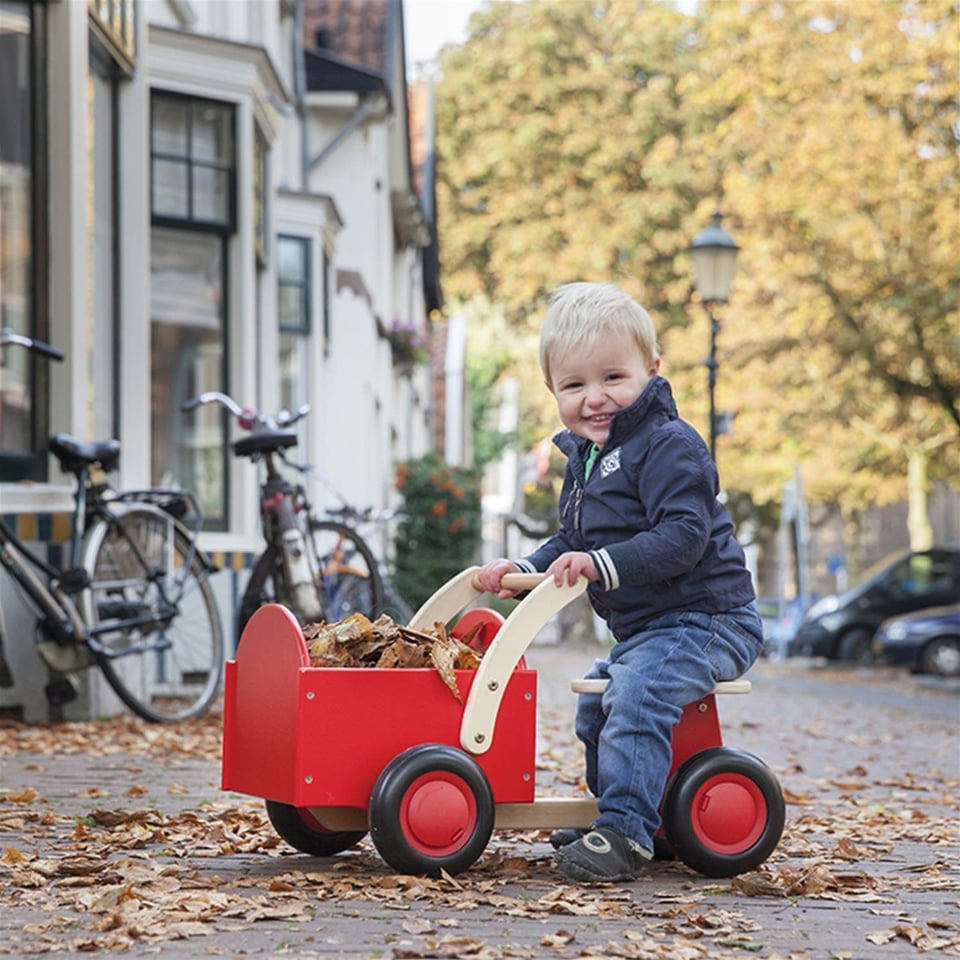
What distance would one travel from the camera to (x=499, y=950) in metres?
3.52

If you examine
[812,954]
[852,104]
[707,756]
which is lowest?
[812,954]

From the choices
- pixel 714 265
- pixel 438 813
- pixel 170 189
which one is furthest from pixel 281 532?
pixel 714 265

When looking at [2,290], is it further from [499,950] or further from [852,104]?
[852,104]

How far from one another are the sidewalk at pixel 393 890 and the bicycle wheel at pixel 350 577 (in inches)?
128

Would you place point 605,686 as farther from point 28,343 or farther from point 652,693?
point 28,343

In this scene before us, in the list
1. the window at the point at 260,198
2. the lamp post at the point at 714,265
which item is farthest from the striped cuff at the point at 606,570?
the lamp post at the point at 714,265

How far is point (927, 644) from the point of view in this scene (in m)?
23.6

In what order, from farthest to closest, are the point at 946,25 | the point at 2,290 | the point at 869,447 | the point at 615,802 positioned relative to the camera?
the point at 869,447 < the point at 946,25 < the point at 2,290 < the point at 615,802

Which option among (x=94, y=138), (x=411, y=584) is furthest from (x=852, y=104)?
(x=94, y=138)

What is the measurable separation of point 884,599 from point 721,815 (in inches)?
913

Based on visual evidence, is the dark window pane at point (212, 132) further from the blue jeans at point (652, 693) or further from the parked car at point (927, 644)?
the parked car at point (927, 644)

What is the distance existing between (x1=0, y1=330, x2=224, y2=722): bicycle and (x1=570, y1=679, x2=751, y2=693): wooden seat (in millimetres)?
4137

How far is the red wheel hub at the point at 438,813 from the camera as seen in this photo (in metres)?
4.29

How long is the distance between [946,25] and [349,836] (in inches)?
790
